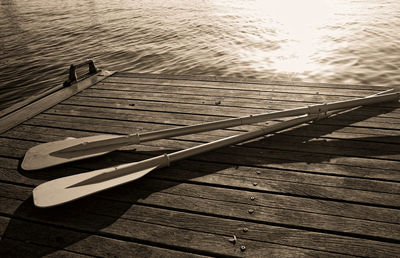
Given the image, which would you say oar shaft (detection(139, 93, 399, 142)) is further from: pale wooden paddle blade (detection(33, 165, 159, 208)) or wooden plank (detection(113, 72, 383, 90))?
wooden plank (detection(113, 72, 383, 90))

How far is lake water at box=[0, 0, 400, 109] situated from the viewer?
345 inches

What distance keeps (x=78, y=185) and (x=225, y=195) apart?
1.16 metres

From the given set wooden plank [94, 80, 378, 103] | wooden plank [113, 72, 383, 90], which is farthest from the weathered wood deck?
wooden plank [113, 72, 383, 90]

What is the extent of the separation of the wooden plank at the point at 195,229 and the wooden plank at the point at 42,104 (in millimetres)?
1675

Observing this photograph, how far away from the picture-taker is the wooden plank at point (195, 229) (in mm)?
2016

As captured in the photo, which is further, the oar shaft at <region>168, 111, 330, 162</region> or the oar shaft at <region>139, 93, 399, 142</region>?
the oar shaft at <region>139, 93, 399, 142</region>

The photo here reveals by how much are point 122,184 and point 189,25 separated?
39.3ft

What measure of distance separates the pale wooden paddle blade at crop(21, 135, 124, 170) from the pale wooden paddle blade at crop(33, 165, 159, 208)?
334 mm

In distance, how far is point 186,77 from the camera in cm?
500

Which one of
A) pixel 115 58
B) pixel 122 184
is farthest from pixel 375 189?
pixel 115 58

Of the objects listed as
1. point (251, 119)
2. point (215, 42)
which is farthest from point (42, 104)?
point (215, 42)

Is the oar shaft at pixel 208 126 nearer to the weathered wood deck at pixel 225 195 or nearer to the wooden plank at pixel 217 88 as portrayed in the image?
the weathered wood deck at pixel 225 195

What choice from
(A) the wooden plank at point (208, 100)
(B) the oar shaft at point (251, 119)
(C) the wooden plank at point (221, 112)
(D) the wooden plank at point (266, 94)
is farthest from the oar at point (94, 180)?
(D) the wooden plank at point (266, 94)

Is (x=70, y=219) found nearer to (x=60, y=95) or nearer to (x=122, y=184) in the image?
(x=122, y=184)
